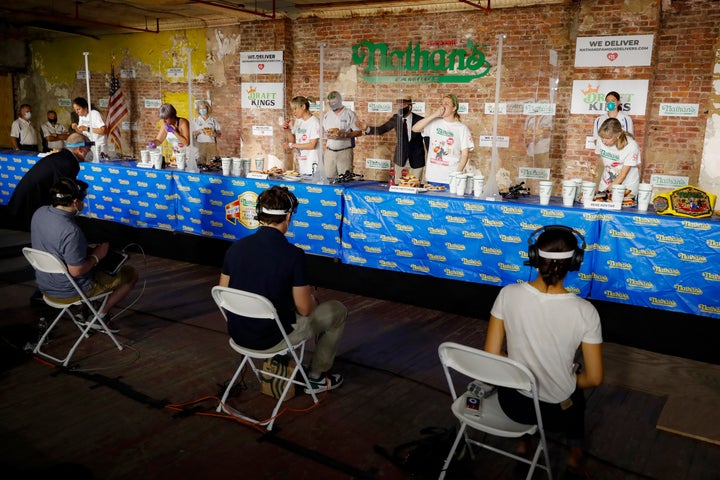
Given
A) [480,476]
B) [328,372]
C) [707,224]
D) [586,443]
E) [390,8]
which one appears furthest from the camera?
[390,8]

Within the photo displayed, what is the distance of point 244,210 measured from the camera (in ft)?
20.4

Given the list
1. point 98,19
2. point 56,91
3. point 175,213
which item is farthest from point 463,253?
point 56,91

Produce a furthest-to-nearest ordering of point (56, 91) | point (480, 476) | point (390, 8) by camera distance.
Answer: point (56, 91) < point (390, 8) < point (480, 476)

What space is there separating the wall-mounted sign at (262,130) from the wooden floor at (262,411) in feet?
20.2

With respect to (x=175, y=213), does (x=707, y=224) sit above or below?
above

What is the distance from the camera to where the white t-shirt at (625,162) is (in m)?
5.07

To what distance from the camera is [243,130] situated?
1086 centimetres

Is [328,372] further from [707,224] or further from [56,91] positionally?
[56,91]

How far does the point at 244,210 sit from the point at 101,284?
2.20 m

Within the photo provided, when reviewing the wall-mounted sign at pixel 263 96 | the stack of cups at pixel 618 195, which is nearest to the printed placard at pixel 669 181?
the stack of cups at pixel 618 195

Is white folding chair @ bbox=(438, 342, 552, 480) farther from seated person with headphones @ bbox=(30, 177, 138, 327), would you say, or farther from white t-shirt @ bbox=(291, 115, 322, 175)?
white t-shirt @ bbox=(291, 115, 322, 175)

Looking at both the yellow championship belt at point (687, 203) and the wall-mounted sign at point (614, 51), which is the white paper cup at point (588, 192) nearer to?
the yellow championship belt at point (687, 203)

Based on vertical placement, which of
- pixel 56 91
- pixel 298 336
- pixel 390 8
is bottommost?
pixel 298 336

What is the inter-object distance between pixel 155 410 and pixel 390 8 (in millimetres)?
7511
